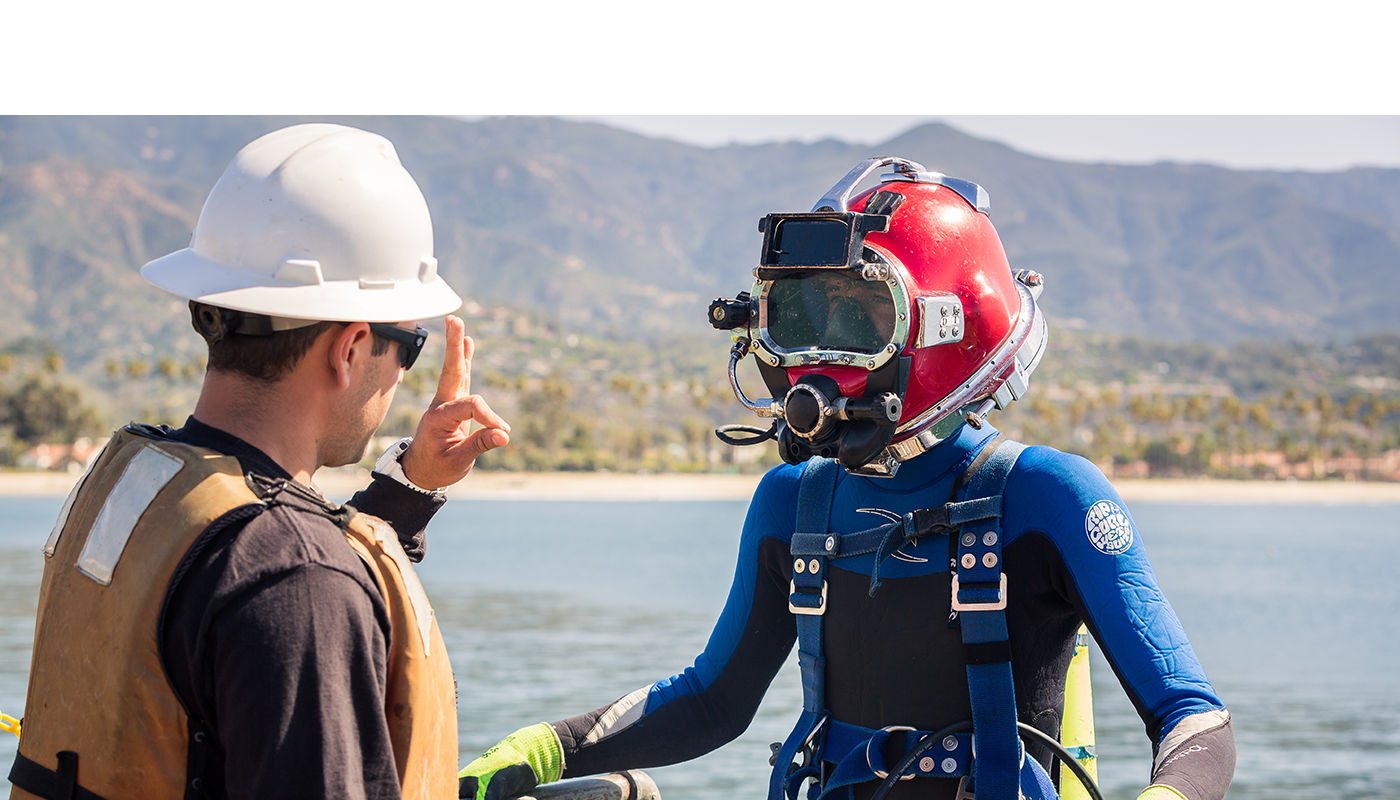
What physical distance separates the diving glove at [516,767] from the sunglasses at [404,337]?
101 cm

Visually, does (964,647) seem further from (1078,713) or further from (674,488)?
(674,488)

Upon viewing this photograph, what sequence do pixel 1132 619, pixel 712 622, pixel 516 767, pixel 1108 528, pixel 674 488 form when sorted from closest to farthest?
pixel 1132 619, pixel 1108 528, pixel 516 767, pixel 712 622, pixel 674 488

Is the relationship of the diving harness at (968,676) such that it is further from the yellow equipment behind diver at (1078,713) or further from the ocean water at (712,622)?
the ocean water at (712,622)

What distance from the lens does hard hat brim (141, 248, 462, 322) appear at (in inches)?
82.4

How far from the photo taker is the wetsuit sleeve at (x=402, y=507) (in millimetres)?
2955

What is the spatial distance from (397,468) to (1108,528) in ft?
5.20

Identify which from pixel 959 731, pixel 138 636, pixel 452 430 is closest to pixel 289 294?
pixel 138 636

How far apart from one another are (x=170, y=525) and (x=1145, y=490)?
396 ft

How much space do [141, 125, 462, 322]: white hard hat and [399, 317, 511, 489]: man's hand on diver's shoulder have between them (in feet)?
1.71

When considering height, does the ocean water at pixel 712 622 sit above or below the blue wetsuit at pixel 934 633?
below

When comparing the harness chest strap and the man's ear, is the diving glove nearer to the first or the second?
the harness chest strap

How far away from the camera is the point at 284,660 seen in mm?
1781

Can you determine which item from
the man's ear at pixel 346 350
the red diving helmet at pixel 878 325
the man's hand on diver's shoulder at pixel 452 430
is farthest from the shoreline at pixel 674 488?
the man's ear at pixel 346 350

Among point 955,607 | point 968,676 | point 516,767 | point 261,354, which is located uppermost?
point 261,354
